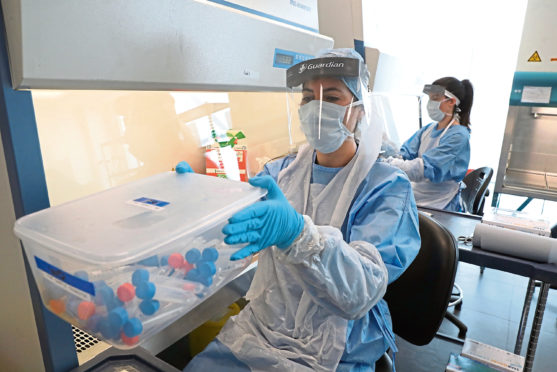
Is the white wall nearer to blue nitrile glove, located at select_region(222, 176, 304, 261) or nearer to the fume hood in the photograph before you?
the fume hood

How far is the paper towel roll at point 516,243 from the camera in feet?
4.52

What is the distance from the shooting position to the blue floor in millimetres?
2051

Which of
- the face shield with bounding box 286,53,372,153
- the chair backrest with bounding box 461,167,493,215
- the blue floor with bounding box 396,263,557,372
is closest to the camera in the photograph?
the face shield with bounding box 286,53,372,153

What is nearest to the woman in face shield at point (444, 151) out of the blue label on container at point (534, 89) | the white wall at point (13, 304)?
the blue label on container at point (534, 89)

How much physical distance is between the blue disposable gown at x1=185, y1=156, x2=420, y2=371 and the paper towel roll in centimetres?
70

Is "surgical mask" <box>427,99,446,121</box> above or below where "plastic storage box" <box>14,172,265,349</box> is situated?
above

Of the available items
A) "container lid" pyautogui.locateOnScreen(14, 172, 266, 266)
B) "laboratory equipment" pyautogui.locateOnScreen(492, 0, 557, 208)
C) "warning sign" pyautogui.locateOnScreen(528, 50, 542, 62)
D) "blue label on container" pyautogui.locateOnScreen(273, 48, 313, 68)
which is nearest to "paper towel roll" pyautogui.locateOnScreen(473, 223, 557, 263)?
"blue label on container" pyautogui.locateOnScreen(273, 48, 313, 68)

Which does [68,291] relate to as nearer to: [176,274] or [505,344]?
[176,274]

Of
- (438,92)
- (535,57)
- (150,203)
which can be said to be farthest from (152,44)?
(535,57)

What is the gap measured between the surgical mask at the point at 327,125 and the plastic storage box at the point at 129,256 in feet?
1.48

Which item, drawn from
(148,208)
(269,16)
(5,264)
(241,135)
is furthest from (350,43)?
(5,264)

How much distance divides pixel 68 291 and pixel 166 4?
69cm

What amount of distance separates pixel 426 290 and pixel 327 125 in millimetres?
657

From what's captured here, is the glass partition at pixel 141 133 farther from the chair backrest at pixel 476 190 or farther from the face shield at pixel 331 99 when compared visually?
the chair backrest at pixel 476 190
